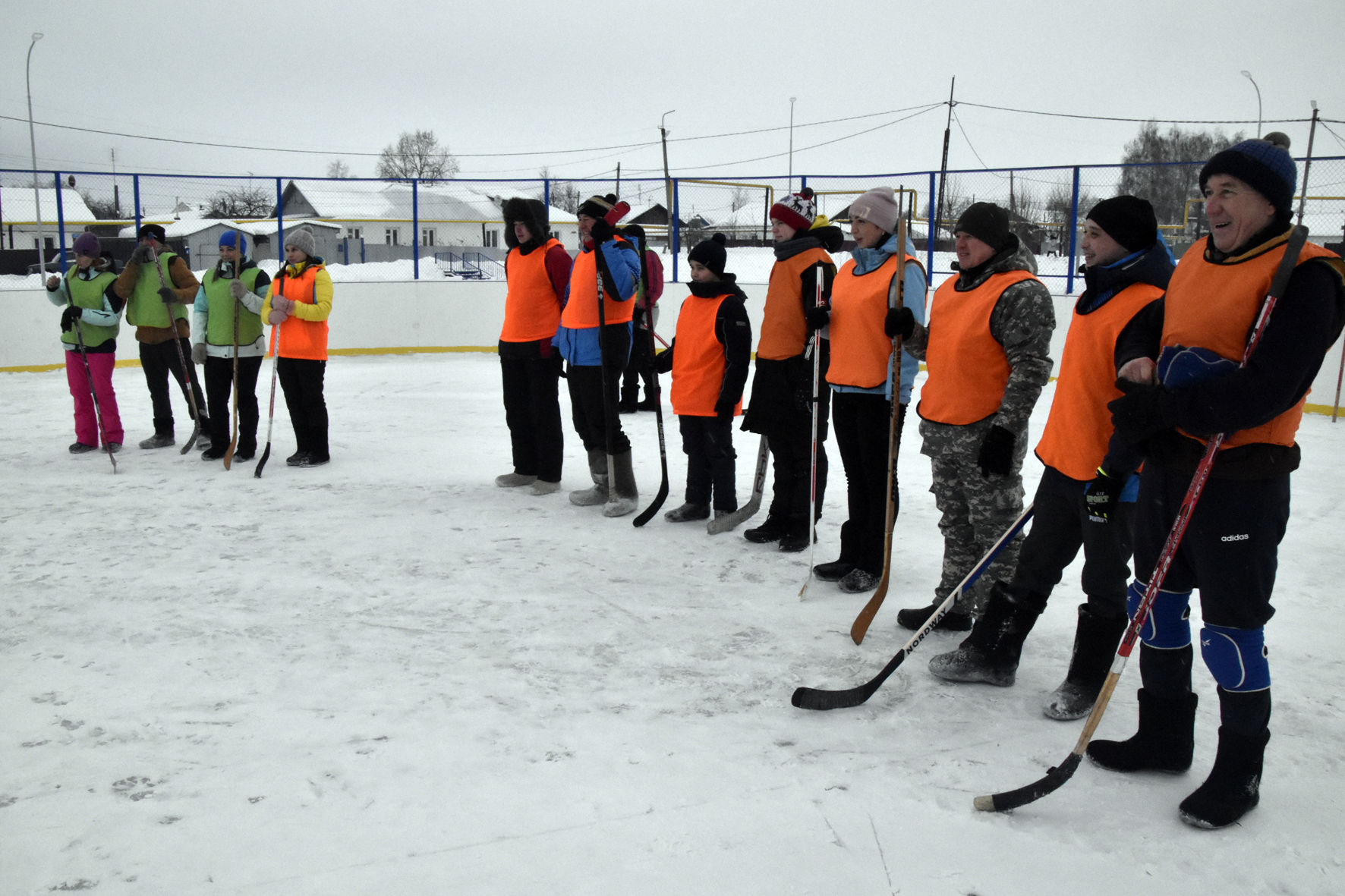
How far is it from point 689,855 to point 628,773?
37cm

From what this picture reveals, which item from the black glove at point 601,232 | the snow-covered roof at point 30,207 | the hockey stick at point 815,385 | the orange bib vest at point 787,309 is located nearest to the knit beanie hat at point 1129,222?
the hockey stick at point 815,385

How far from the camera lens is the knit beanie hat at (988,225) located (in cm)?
300

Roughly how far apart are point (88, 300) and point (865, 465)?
5.56m

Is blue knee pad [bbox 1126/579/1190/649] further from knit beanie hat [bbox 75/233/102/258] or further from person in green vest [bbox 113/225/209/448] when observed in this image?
knit beanie hat [bbox 75/233/102/258]

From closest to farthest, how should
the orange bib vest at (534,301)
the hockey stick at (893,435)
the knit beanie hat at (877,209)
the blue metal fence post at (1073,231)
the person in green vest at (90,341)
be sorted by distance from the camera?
the hockey stick at (893,435)
the knit beanie hat at (877,209)
the orange bib vest at (534,301)
the person in green vest at (90,341)
the blue metal fence post at (1073,231)

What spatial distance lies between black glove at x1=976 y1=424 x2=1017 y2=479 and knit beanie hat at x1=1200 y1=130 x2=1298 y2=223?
1.03 m

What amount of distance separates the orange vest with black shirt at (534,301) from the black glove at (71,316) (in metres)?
3.27

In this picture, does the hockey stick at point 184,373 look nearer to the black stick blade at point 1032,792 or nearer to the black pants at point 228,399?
the black pants at point 228,399

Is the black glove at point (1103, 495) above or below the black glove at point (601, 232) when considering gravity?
below

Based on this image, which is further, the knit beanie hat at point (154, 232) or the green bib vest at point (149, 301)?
the green bib vest at point (149, 301)

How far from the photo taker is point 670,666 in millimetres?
3107

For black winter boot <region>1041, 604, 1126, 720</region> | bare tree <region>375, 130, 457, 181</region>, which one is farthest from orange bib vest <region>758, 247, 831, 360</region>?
bare tree <region>375, 130, 457, 181</region>

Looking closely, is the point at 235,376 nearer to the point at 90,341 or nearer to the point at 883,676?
the point at 90,341

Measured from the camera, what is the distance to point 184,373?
6.71 metres
